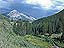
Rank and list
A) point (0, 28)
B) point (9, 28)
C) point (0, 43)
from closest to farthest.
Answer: point (0, 43)
point (0, 28)
point (9, 28)

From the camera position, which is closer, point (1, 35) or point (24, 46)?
point (1, 35)

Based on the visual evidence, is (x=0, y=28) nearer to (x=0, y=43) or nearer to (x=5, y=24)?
(x=5, y=24)

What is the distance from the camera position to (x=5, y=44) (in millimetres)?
31531

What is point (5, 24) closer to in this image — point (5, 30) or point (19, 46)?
point (5, 30)

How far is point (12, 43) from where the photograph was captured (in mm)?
34719

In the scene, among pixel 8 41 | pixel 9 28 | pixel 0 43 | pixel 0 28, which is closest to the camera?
pixel 0 43

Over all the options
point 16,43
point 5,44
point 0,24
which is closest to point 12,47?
point 5,44

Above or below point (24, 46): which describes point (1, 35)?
above

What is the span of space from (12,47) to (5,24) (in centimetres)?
727

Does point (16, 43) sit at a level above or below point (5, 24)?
below

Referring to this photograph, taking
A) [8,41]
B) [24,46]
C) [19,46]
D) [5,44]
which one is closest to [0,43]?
[5,44]

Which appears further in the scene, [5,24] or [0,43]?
[5,24]

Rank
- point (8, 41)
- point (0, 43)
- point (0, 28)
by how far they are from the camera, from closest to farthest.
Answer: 1. point (0, 43)
2. point (8, 41)
3. point (0, 28)

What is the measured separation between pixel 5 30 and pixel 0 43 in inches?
277
